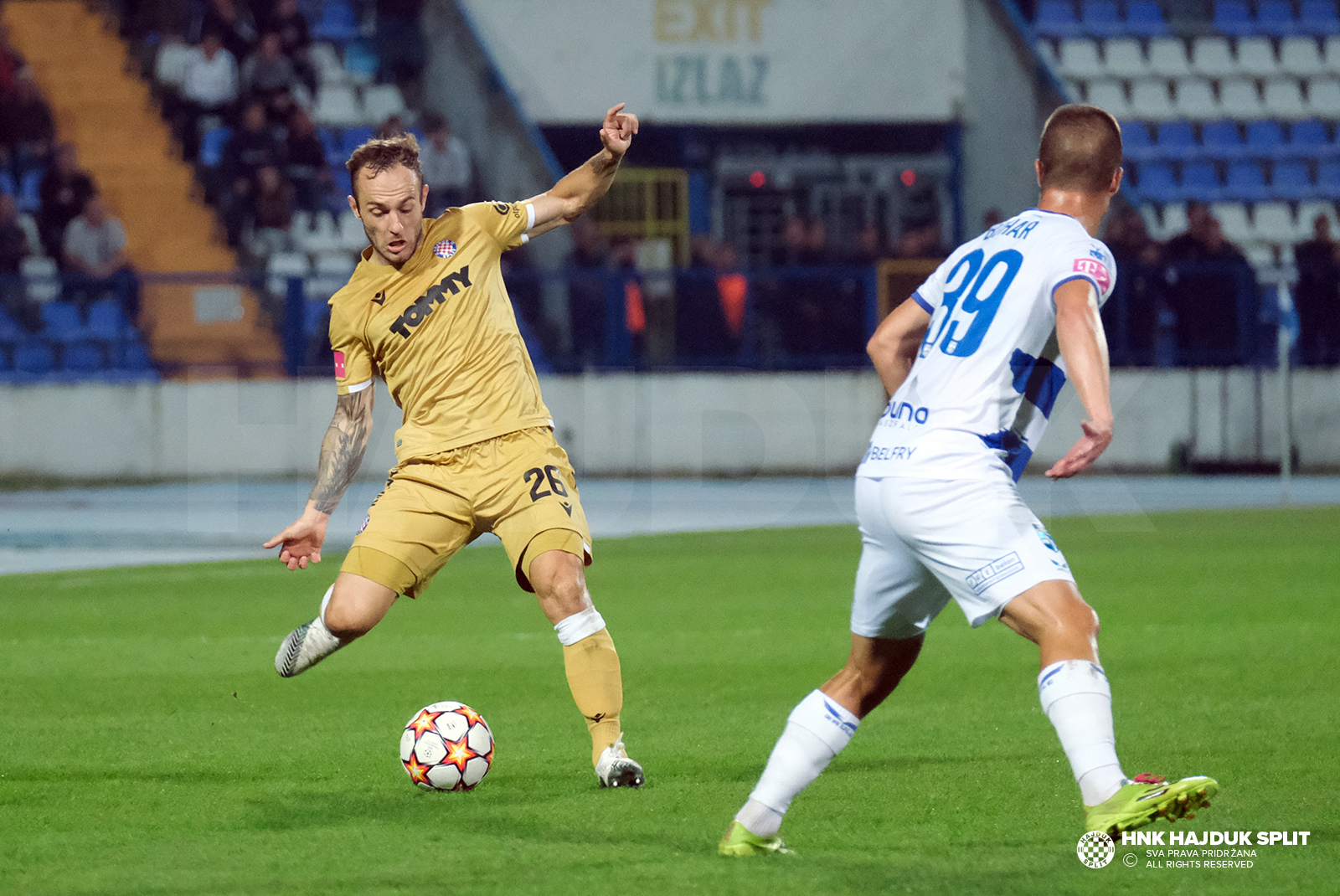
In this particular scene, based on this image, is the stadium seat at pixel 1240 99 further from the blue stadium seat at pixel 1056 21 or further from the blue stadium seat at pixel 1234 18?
the blue stadium seat at pixel 1056 21

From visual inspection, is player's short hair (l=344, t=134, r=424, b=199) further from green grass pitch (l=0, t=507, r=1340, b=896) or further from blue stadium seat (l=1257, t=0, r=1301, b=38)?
blue stadium seat (l=1257, t=0, r=1301, b=38)

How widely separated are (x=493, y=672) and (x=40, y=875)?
3716 mm

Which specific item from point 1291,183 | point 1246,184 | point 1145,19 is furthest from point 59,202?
point 1291,183

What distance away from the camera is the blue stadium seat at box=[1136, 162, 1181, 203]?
25.2m

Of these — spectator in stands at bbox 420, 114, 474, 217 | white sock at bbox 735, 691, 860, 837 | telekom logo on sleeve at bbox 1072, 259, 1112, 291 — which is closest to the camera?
telekom logo on sleeve at bbox 1072, 259, 1112, 291

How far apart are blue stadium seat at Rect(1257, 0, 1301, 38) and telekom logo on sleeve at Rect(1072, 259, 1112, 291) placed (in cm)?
2437

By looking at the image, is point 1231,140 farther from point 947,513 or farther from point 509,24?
point 947,513

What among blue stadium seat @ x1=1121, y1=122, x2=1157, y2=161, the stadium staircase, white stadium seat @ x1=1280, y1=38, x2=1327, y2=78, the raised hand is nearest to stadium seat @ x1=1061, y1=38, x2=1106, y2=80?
blue stadium seat @ x1=1121, y1=122, x2=1157, y2=161

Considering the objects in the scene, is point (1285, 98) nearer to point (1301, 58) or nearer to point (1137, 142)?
point (1301, 58)

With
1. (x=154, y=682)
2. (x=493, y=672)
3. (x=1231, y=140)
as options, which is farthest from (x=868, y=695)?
(x=1231, y=140)

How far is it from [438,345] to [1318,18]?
2391 centimetres

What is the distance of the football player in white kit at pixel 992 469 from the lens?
13.6 ft

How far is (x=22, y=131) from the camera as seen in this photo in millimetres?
20906

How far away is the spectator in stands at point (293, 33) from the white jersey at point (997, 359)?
1924 cm
